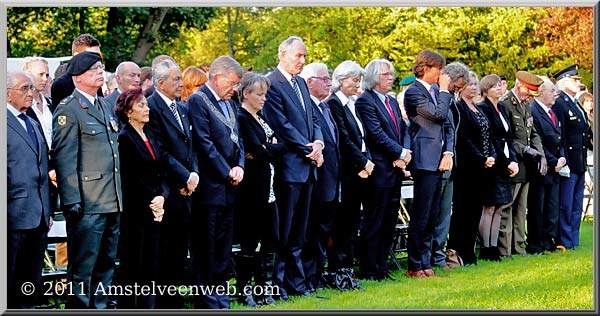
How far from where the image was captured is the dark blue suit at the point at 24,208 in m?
7.86

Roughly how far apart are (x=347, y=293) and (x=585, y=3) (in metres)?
3.54

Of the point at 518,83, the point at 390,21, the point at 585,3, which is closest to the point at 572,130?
the point at 518,83

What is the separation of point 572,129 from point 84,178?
775cm

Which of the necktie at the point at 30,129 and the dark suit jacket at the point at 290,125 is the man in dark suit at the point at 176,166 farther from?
the dark suit jacket at the point at 290,125

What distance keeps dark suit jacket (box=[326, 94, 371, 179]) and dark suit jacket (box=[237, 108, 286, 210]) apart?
141 cm

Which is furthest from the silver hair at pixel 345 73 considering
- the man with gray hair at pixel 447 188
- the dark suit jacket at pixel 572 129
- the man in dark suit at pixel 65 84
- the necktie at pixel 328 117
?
the dark suit jacket at pixel 572 129

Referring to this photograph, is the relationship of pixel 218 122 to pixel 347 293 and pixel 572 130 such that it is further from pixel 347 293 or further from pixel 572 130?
pixel 572 130

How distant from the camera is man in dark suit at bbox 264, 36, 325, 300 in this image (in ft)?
31.6

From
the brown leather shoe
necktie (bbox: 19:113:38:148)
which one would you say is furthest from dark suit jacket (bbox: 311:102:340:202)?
necktie (bbox: 19:113:38:148)

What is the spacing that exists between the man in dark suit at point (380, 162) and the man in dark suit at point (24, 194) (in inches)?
145

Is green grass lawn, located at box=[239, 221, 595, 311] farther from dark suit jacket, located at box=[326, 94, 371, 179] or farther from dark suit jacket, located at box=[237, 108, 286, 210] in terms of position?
dark suit jacket, located at box=[326, 94, 371, 179]

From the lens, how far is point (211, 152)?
8.79 metres

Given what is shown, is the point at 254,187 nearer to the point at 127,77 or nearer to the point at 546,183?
the point at 127,77

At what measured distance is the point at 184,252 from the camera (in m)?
8.73
